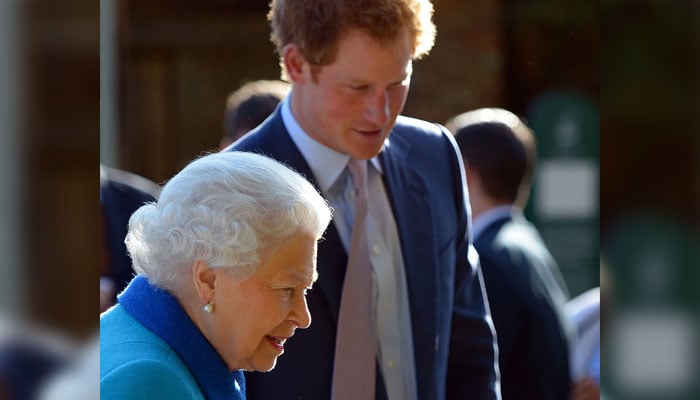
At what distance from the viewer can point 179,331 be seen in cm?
158

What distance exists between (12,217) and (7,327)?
0.34 feet

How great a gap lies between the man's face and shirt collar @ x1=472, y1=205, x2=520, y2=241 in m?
1.10

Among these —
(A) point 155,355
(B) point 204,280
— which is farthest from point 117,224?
(A) point 155,355

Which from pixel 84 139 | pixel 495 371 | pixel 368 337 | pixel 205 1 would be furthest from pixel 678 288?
pixel 205 1

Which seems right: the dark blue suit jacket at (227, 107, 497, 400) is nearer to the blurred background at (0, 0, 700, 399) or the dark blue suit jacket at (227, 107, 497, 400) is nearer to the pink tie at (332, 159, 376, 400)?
the pink tie at (332, 159, 376, 400)

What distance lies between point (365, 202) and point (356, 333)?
0.77ft

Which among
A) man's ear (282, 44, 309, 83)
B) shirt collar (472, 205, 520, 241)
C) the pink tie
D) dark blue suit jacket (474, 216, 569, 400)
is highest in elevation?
man's ear (282, 44, 309, 83)

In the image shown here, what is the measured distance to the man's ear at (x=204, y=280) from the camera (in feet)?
5.26

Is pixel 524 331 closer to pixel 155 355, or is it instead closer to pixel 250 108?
pixel 250 108

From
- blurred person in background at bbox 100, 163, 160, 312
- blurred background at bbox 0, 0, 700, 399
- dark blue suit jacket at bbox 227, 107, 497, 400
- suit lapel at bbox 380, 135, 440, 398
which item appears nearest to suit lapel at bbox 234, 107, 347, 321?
dark blue suit jacket at bbox 227, 107, 497, 400

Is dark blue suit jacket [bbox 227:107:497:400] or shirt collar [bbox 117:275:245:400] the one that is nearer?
shirt collar [bbox 117:275:245:400]

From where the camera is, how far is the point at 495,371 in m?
2.26

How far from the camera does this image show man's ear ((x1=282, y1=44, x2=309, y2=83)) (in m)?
2.00

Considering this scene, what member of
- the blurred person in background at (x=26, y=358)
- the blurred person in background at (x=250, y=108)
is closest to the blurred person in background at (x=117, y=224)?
the blurred person in background at (x=250, y=108)
